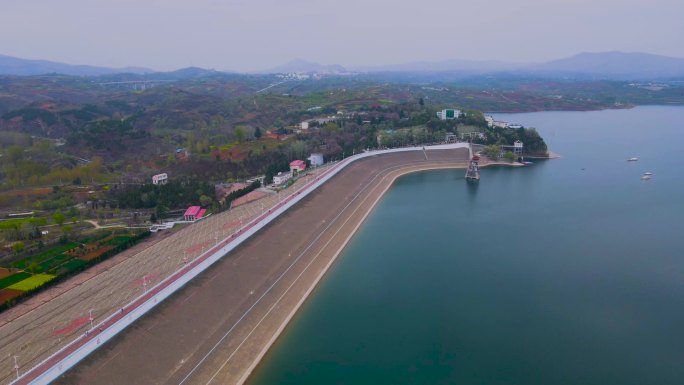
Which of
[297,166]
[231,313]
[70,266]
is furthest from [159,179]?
[231,313]

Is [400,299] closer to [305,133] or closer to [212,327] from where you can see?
[212,327]

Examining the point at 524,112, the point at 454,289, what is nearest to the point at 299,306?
the point at 454,289

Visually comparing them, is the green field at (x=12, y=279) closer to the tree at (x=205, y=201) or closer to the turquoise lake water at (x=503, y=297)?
the tree at (x=205, y=201)

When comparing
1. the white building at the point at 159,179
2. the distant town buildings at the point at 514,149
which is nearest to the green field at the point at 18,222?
the white building at the point at 159,179

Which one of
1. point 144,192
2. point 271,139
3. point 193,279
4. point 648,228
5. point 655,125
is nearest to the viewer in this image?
point 193,279

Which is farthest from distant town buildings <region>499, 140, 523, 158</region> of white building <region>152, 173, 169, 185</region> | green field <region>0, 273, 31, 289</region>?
green field <region>0, 273, 31, 289</region>

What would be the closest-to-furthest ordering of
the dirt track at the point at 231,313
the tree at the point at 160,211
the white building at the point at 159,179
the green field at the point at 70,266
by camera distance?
1. the dirt track at the point at 231,313
2. the green field at the point at 70,266
3. the tree at the point at 160,211
4. the white building at the point at 159,179
